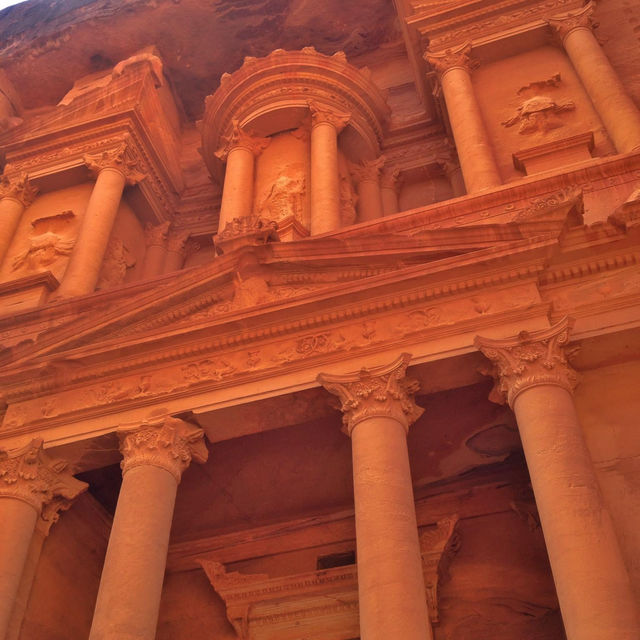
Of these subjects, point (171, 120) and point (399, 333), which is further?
point (171, 120)

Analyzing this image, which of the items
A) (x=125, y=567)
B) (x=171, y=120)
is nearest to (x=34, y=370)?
(x=125, y=567)

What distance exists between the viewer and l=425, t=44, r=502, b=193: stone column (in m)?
14.8

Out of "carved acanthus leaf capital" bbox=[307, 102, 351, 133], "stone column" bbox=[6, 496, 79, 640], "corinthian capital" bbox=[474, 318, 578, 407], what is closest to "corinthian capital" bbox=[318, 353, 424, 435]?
"corinthian capital" bbox=[474, 318, 578, 407]

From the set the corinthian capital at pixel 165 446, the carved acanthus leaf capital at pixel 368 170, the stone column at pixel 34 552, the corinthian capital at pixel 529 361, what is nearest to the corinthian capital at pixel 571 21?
the carved acanthus leaf capital at pixel 368 170

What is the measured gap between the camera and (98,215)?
17938 mm

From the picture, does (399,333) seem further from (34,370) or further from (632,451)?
(34,370)

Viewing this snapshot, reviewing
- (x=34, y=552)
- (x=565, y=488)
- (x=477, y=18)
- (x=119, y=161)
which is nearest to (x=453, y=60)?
(x=477, y=18)

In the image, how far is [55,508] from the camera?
35.5 feet

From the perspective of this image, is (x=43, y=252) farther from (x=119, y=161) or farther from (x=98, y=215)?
(x=119, y=161)

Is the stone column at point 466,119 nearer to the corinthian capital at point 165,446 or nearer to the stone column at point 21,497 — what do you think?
the corinthian capital at point 165,446

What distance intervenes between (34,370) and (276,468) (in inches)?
152

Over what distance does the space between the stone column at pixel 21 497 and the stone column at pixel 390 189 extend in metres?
10.0

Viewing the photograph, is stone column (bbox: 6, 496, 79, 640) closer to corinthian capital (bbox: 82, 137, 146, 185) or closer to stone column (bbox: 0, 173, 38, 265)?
stone column (bbox: 0, 173, 38, 265)

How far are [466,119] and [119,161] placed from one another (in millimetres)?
8585
